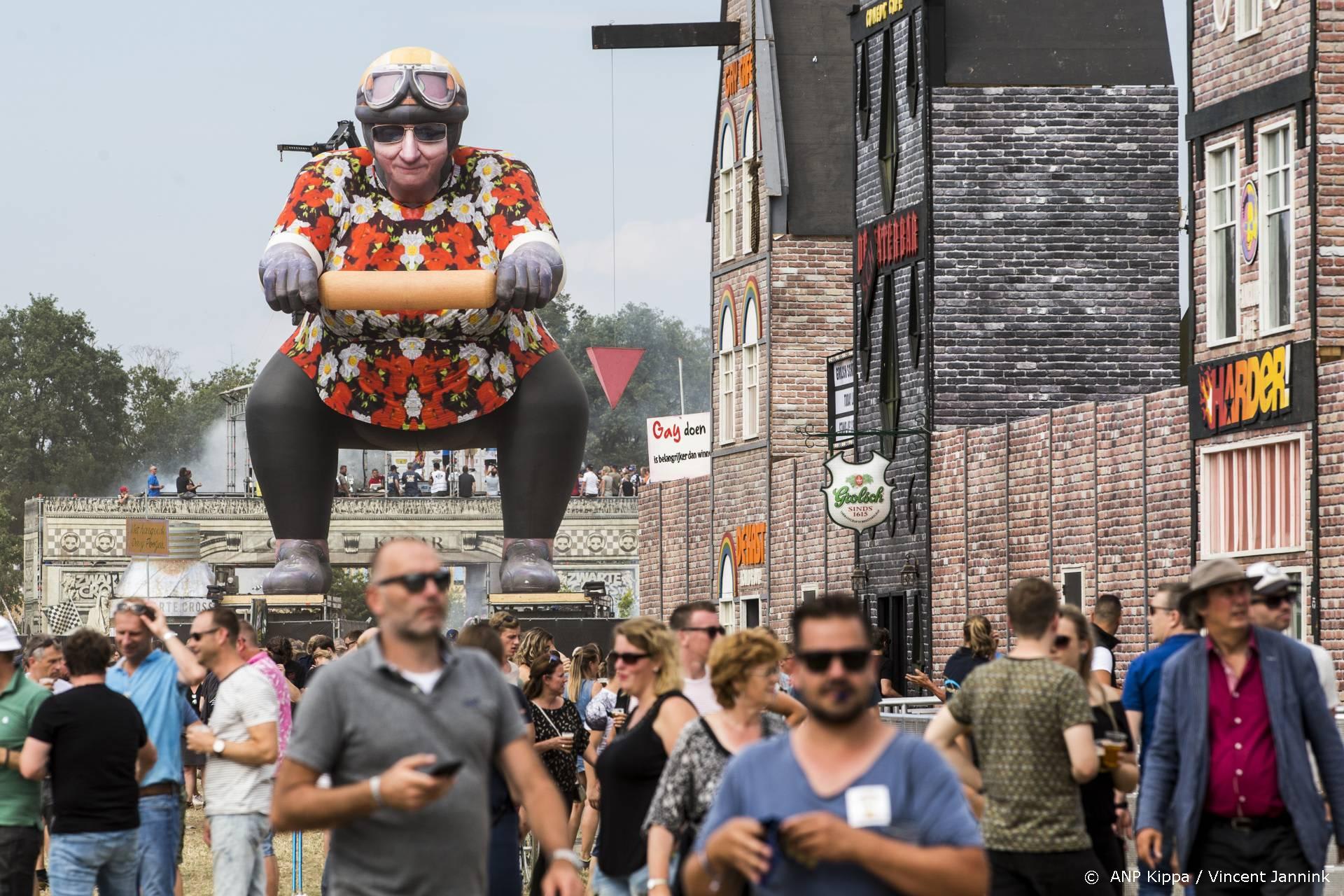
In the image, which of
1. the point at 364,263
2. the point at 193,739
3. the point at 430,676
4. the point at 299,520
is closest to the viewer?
the point at 430,676

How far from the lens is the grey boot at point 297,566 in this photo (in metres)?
16.0

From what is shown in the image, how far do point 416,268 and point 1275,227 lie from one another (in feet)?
27.8

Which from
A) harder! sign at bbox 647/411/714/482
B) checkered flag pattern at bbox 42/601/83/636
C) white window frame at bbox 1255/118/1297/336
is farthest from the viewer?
checkered flag pattern at bbox 42/601/83/636

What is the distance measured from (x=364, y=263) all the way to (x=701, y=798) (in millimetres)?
8726

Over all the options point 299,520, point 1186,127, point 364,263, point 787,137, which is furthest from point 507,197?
point 787,137

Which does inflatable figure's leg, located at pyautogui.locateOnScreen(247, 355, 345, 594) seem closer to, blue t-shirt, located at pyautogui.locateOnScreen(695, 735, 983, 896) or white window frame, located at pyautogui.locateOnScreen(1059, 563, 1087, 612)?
white window frame, located at pyautogui.locateOnScreen(1059, 563, 1087, 612)

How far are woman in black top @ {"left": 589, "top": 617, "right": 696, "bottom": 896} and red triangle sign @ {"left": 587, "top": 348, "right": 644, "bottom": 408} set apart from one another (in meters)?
26.4

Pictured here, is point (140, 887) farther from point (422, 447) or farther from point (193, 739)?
point (422, 447)

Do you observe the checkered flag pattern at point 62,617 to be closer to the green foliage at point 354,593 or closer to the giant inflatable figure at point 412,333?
the green foliage at point 354,593

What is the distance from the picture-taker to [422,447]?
15.6m

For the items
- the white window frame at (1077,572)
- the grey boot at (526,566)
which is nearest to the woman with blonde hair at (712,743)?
the grey boot at (526,566)

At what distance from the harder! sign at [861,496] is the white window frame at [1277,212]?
8.05m

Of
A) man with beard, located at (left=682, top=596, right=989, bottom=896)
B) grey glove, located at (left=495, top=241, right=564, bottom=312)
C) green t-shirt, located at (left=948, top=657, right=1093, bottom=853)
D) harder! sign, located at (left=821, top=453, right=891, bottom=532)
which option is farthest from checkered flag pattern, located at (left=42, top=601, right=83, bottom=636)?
man with beard, located at (left=682, top=596, right=989, bottom=896)

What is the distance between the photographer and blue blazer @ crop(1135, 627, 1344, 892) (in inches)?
277
